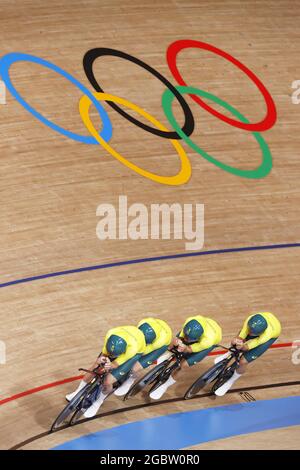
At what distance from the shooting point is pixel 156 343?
21.7ft

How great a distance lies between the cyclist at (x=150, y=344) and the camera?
6543mm

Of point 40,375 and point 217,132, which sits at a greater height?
point 217,132

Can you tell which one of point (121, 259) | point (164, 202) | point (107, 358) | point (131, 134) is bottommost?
point (107, 358)

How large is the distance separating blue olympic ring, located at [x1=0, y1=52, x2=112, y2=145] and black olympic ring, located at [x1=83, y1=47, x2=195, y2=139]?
15 cm

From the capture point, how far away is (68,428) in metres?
6.41

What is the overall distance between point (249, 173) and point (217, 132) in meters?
0.56

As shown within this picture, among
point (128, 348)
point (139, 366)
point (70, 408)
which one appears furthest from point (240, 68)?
point (70, 408)

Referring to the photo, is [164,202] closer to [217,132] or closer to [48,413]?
[217,132]

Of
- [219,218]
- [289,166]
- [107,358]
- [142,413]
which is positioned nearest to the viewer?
[107,358]

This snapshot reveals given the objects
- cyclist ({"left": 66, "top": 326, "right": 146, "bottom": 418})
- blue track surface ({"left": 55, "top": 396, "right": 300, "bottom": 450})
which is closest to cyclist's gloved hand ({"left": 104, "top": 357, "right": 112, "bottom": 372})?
cyclist ({"left": 66, "top": 326, "right": 146, "bottom": 418})

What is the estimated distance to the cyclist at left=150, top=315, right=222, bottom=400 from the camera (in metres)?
6.62

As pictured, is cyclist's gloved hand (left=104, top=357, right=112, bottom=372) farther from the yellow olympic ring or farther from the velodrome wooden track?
the yellow olympic ring

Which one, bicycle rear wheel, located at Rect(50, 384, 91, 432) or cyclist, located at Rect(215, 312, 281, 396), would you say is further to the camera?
cyclist, located at Rect(215, 312, 281, 396)

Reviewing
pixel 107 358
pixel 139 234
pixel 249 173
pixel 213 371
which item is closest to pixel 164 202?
pixel 139 234
